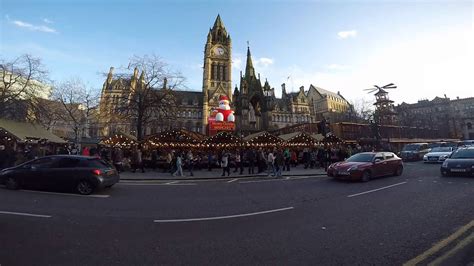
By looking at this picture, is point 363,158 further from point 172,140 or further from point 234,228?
point 172,140

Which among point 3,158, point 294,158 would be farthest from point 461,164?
point 3,158

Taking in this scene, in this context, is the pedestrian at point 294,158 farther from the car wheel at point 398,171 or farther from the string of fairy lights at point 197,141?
the car wheel at point 398,171

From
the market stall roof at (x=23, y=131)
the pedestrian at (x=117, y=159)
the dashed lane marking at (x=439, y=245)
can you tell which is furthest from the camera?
the market stall roof at (x=23, y=131)

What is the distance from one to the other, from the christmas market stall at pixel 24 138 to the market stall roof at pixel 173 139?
7318 millimetres

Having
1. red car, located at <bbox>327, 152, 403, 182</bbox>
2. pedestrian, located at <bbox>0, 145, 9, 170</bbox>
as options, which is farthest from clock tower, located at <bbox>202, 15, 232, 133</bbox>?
red car, located at <bbox>327, 152, 403, 182</bbox>

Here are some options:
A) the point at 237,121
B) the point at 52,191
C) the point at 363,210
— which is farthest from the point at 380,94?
the point at 52,191

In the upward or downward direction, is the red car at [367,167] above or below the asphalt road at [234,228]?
above

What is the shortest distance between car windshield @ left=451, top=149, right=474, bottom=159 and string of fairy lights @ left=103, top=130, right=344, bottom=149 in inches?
512

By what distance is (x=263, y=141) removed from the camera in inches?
1000

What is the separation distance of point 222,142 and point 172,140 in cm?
436

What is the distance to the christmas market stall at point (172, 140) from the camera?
2292cm

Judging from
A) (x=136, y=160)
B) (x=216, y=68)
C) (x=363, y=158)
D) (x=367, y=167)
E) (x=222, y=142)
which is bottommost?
(x=367, y=167)

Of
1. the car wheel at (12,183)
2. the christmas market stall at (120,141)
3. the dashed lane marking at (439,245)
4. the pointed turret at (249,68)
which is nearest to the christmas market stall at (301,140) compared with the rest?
the christmas market stall at (120,141)

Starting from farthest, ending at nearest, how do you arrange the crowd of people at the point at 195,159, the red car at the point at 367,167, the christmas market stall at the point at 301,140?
the christmas market stall at the point at 301,140 < the crowd of people at the point at 195,159 < the red car at the point at 367,167
